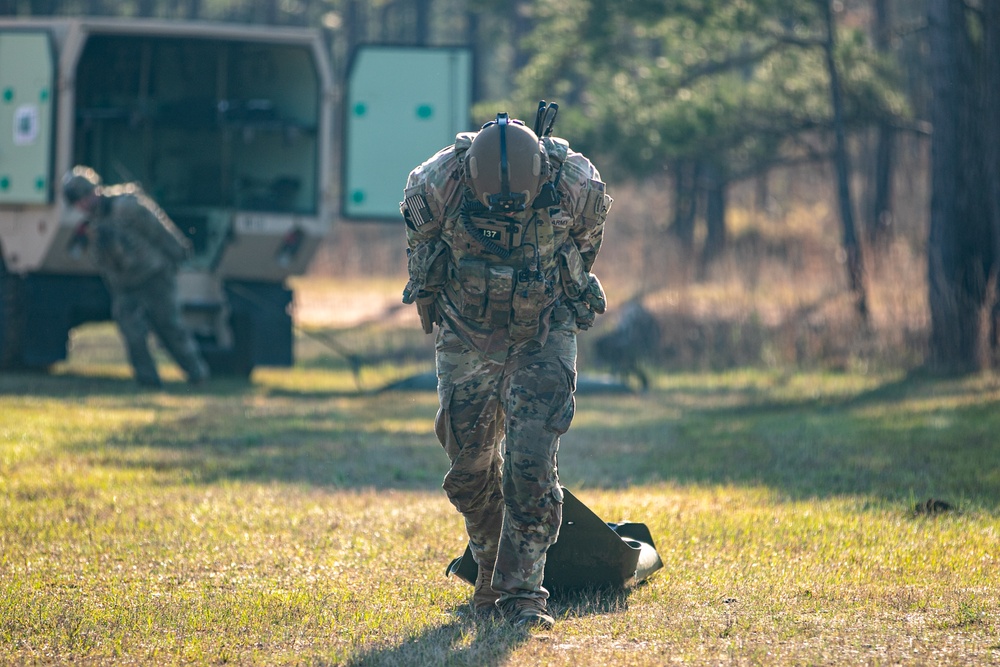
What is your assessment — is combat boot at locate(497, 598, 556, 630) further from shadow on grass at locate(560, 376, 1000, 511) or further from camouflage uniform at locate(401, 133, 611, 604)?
shadow on grass at locate(560, 376, 1000, 511)

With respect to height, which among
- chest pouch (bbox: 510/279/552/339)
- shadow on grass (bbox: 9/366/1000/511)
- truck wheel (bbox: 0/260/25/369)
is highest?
chest pouch (bbox: 510/279/552/339)

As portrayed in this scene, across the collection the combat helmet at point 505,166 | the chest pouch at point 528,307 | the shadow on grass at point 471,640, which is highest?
the combat helmet at point 505,166

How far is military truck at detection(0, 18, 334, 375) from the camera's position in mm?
13727

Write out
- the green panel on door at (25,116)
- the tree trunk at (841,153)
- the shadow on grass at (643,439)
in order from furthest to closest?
the tree trunk at (841,153), the green panel on door at (25,116), the shadow on grass at (643,439)

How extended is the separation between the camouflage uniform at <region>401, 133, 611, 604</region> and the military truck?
9005 millimetres

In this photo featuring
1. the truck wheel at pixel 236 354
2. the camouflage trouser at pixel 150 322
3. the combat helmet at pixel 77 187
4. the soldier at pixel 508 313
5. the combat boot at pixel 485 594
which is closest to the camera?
the soldier at pixel 508 313

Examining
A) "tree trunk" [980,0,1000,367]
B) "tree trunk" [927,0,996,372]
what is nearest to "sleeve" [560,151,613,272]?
"tree trunk" [980,0,1000,367]

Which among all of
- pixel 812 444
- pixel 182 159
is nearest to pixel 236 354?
pixel 182 159

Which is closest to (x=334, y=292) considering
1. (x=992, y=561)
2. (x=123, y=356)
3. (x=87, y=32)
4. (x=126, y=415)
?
(x=123, y=356)

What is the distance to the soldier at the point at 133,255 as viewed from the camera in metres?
12.7

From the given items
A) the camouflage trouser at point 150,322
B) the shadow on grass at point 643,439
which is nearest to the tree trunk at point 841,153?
the shadow on grass at point 643,439

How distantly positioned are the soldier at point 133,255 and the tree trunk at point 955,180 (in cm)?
733

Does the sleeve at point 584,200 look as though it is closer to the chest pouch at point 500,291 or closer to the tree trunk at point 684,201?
the chest pouch at point 500,291

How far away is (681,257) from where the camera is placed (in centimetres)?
1995
